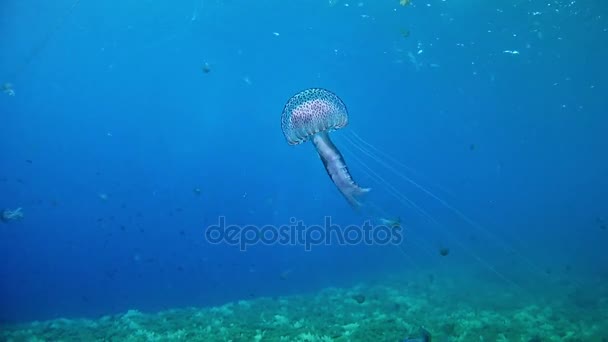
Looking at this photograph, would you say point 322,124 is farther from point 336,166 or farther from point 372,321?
point 372,321

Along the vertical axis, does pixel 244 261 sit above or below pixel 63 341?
above

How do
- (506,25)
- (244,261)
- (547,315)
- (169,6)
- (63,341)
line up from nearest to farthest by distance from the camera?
(63,341) → (547,315) → (169,6) → (506,25) → (244,261)

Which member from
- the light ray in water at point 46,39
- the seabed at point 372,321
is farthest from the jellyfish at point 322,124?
the light ray in water at point 46,39

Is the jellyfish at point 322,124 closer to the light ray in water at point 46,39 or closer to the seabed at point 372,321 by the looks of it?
the seabed at point 372,321

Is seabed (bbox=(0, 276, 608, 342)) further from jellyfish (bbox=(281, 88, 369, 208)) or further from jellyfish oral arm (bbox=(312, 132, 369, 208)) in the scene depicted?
jellyfish (bbox=(281, 88, 369, 208))

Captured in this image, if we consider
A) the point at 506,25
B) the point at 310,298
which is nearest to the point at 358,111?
the point at 506,25

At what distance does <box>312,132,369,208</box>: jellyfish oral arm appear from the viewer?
5793 millimetres

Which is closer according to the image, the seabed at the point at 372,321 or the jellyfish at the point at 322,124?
the jellyfish at the point at 322,124

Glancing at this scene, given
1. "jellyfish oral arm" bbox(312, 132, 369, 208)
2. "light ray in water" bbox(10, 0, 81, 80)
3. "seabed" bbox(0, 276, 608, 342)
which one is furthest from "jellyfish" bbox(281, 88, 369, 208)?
"light ray in water" bbox(10, 0, 81, 80)

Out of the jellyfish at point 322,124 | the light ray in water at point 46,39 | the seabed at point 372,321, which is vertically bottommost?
A: the seabed at point 372,321

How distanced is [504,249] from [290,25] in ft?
61.4

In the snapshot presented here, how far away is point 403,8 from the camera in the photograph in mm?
17078

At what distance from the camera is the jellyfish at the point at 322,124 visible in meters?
5.86

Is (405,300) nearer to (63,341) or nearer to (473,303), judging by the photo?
(473,303)
